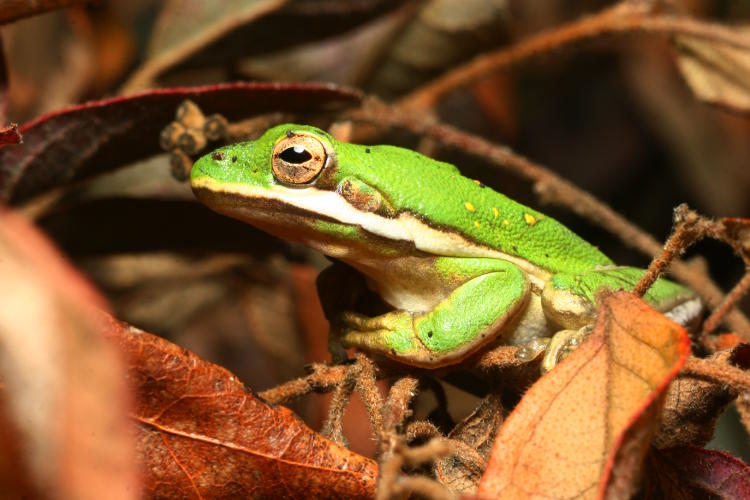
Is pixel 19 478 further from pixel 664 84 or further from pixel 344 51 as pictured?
pixel 664 84

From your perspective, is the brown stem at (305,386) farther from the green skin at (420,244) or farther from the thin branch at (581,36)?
the thin branch at (581,36)

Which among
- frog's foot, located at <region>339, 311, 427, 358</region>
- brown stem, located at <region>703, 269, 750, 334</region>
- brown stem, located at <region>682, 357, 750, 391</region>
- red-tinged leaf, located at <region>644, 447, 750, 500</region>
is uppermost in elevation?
brown stem, located at <region>703, 269, 750, 334</region>

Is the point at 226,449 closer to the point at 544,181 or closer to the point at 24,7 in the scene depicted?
the point at 24,7

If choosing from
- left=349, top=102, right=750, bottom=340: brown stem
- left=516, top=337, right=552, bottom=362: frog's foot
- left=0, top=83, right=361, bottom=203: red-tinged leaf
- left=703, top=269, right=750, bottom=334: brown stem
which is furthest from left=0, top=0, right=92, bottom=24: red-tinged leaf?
left=703, top=269, right=750, bottom=334: brown stem

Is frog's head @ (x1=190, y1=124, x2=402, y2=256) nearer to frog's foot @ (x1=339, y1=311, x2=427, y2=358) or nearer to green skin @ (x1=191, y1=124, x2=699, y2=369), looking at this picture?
green skin @ (x1=191, y1=124, x2=699, y2=369)

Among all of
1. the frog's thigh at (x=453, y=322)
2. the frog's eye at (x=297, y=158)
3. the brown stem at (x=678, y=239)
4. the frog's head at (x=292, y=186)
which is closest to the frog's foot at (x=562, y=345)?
the frog's thigh at (x=453, y=322)

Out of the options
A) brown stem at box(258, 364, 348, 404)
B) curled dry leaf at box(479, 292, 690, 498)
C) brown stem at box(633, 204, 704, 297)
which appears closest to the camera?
curled dry leaf at box(479, 292, 690, 498)
